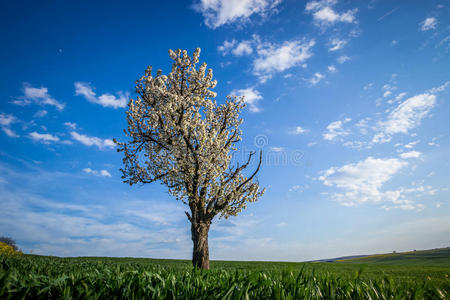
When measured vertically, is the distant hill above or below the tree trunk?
below

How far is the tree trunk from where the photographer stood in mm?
14664

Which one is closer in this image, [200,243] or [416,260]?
[200,243]

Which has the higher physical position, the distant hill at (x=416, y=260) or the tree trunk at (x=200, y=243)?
the tree trunk at (x=200, y=243)

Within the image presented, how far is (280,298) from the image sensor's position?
2.84m

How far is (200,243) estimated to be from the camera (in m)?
14.9

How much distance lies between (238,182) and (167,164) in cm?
535

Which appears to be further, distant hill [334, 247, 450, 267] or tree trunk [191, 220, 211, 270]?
distant hill [334, 247, 450, 267]

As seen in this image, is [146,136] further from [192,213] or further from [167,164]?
[192,213]

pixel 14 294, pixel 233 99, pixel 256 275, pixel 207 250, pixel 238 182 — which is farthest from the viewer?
pixel 233 99

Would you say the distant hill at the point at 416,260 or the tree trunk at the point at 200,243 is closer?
the tree trunk at the point at 200,243

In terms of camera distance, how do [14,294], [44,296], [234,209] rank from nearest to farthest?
[14,294], [44,296], [234,209]

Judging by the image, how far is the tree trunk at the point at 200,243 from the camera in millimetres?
14664

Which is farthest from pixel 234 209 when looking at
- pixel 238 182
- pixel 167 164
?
pixel 167 164

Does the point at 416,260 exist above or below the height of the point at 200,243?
below
